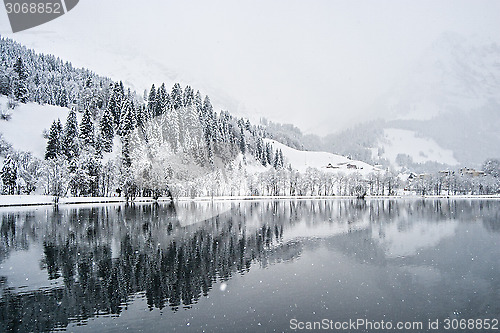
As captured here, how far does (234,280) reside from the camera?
23188 millimetres

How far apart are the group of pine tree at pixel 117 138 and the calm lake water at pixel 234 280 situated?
6346 centimetres

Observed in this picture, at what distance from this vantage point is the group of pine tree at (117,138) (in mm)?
101000

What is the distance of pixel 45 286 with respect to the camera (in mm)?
21391

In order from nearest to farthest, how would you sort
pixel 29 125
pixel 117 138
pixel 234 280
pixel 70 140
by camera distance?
pixel 234 280 < pixel 70 140 < pixel 29 125 < pixel 117 138

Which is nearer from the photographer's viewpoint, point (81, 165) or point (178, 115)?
point (81, 165)

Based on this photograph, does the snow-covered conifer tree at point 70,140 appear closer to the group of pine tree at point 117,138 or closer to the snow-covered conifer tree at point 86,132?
the group of pine tree at point 117,138

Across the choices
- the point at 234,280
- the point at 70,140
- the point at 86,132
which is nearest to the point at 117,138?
the point at 86,132

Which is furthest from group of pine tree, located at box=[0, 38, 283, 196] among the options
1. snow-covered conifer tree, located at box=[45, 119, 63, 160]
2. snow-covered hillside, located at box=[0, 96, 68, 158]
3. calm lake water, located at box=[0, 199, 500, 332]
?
calm lake water, located at box=[0, 199, 500, 332]

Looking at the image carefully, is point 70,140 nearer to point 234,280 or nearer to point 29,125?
point 29,125

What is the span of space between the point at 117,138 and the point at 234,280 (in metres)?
116

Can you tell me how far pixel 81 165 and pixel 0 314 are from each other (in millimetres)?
91842

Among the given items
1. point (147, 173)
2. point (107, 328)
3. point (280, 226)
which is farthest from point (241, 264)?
point (147, 173)

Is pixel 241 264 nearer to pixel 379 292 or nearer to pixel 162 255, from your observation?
pixel 162 255

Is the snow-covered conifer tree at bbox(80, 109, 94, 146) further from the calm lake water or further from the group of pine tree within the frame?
the calm lake water
